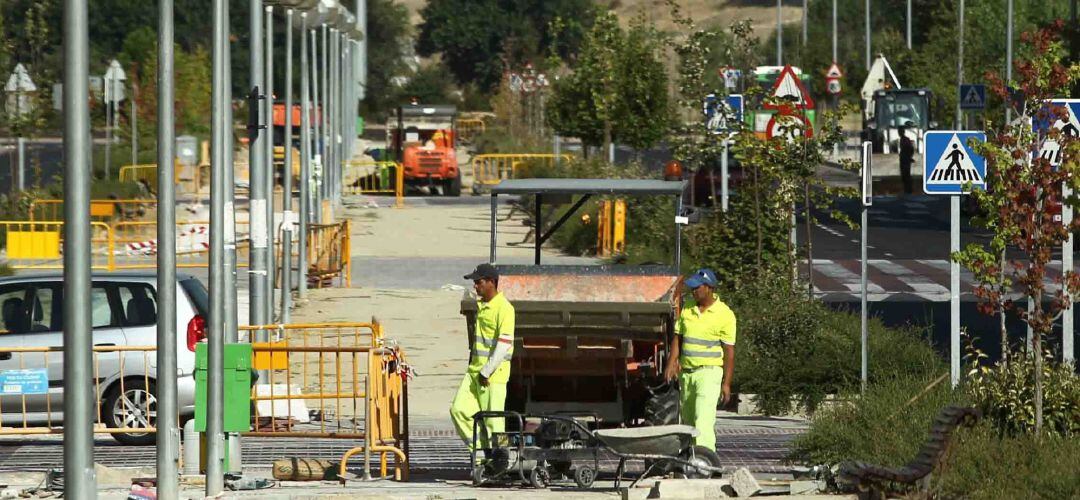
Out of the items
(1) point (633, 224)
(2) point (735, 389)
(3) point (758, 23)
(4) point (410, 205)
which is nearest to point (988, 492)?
(2) point (735, 389)

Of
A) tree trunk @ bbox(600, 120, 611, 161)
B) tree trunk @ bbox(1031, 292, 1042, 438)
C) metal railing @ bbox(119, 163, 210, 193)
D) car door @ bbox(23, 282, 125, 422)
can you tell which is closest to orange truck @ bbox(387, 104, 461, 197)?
metal railing @ bbox(119, 163, 210, 193)

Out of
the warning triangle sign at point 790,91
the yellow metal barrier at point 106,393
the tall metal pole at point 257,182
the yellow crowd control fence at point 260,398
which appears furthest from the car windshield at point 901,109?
the yellow metal barrier at point 106,393

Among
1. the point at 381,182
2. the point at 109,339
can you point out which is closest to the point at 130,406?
the point at 109,339

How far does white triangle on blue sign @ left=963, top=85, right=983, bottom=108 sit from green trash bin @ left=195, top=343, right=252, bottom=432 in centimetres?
3534

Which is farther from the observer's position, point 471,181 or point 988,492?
point 471,181

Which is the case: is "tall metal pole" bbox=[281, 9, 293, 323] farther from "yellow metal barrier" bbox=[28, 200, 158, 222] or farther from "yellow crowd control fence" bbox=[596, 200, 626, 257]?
"yellow metal barrier" bbox=[28, 200, 158, 222]

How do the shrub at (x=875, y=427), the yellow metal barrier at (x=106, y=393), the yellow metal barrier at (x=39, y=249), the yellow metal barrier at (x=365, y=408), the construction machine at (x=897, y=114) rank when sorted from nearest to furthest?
the shrub at (x=875, y=427) → the yellow metal barrier at (x=365, y=408) → the yellow metal barrier at (x=106, y=393) → the yellow metal barrier at (x=39, y=249) → the construction machine at (x=897, y=114)

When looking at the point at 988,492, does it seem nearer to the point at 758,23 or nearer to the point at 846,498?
the point at 846,498

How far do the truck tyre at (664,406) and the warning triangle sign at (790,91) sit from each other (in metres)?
6.52

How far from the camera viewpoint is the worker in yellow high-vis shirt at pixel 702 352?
1317cm

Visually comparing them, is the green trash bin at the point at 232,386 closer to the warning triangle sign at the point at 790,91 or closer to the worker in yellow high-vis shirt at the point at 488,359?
the worker in yellow high-vis shirt at the point at 488,359

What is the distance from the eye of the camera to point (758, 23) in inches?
5630

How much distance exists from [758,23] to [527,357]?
131 m

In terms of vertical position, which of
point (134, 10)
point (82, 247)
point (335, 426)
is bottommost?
point (335, 426)
